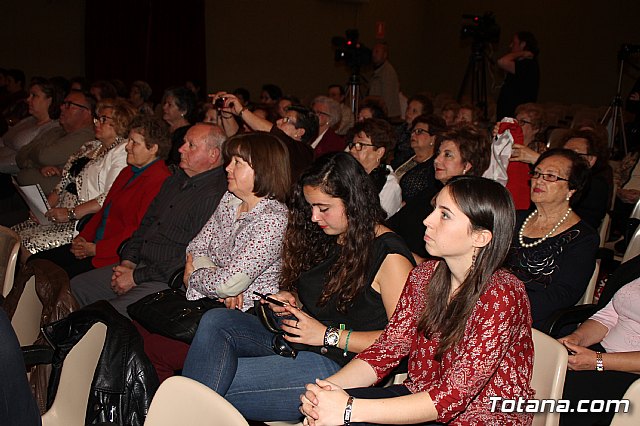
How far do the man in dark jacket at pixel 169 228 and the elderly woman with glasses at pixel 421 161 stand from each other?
48.3 inches

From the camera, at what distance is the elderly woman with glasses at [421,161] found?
159 inches

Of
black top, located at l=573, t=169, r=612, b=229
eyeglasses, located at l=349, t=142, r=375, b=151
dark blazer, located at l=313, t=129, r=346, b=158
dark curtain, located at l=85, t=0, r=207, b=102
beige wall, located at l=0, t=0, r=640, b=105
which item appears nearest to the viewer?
black top, located at l=573, t=169, r=612, b=229

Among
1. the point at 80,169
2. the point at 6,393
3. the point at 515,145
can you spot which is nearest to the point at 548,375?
the point at 6,393

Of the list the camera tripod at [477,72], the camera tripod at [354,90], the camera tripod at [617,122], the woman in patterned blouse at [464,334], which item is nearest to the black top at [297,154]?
the woman in patterned blouse at [464,334]

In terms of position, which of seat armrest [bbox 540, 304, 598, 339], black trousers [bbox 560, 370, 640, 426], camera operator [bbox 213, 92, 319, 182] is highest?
camera operator [bbox 213, 92, 319, 182]

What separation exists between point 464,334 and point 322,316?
2.45 ft

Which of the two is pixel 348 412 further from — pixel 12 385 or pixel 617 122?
pixel 617 122

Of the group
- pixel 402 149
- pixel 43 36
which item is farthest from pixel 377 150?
pixel 43 36

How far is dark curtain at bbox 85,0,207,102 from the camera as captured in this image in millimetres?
9219

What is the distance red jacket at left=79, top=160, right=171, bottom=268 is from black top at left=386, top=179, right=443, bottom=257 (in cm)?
129

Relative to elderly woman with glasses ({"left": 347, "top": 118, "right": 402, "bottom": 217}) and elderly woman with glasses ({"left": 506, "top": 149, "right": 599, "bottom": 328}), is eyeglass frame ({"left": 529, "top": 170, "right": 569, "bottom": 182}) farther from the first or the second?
elderly woman with glasses ({"left": 347, "top": 118, "right": 402, "bottom": 217})

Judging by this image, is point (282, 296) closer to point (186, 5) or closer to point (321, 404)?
point (321, 404)

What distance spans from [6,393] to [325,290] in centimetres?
105

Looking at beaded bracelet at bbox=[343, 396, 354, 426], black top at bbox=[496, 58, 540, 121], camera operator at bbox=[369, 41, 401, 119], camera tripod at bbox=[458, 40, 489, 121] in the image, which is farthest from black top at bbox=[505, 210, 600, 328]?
camera operator at bbox=[369, 41, 401, 119]
